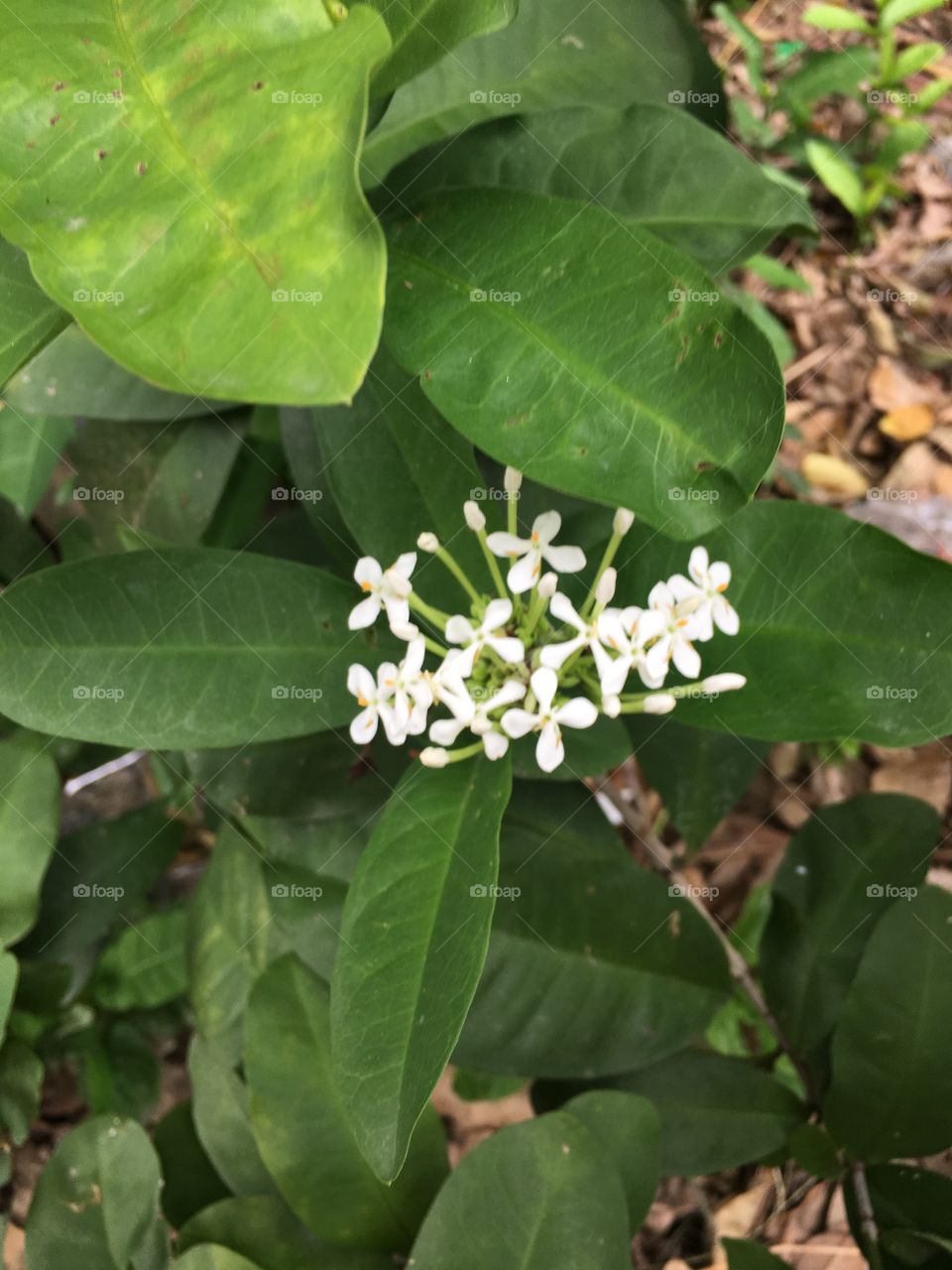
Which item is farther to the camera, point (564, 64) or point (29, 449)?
point (29, 449)

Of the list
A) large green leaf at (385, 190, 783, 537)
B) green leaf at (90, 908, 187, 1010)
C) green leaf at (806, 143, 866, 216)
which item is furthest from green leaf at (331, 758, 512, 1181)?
green leaf at (806, 143, 866, 216)

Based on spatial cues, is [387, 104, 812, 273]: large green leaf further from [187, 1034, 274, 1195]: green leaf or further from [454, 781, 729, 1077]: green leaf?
[187, 1034, 274, 1195]: green leaf

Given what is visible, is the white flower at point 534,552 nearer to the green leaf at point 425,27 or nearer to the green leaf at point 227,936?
the green leaf at point 425,27

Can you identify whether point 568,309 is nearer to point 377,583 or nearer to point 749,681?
point 377,583

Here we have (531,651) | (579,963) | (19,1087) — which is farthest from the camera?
(19,1087)

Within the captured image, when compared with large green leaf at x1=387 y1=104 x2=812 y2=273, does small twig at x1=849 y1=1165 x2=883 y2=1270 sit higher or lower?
lower

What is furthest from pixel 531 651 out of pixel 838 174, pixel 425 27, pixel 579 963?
pixel 838 174

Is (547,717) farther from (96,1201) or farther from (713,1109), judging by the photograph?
(96,1201)
